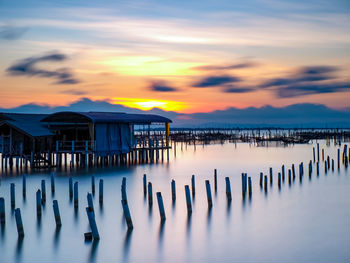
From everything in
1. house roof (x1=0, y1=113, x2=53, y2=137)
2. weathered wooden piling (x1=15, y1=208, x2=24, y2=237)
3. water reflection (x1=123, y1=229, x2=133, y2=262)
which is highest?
house roof (x1=0, y1=113, x2=53, y2=137)

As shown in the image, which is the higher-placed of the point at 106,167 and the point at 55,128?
the point at 55,128

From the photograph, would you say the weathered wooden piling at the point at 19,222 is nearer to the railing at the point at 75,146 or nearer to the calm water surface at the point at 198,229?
the calm water surface at the point at 198,229

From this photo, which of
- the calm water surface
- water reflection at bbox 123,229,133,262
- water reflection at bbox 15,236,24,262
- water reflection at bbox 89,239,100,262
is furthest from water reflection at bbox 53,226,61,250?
water reflection at bbox 123,229,133,262

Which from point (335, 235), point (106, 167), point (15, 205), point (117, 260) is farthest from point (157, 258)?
point (106, 167)

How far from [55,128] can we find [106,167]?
5.99m

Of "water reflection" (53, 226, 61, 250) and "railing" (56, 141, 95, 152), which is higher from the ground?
"railing" (56, 141, 95, 152)

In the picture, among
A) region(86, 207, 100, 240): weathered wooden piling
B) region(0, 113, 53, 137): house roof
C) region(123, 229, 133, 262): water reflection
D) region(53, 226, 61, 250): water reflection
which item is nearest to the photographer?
region(86, 207, 100, 240): weathered wooden piling

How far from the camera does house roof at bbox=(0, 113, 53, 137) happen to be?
105ft

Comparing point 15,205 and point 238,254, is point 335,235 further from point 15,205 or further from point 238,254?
point 15,205

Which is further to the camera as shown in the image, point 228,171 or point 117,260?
point 228,171

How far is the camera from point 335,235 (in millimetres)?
16109

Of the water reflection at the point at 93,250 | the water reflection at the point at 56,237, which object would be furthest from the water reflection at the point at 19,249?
the water reflection at the point at 93,250

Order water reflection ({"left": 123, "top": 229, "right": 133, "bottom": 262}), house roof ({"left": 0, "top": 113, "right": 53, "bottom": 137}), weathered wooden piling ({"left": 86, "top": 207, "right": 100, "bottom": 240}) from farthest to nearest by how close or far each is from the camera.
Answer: house roof ({"left": 0, "top": 113, "right": 53, "bottom": 137}) < water reflection ({"left": 123, "top": 229, "right": 133, "bottom": 262}) < weathered wooden piling ({"left": 86, "top": 207, "right": 100, "bottom": 240})

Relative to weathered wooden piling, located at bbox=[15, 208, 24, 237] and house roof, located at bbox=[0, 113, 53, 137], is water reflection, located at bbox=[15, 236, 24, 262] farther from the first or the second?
house roof, located at bbox=[0, 113, 53, 137]
